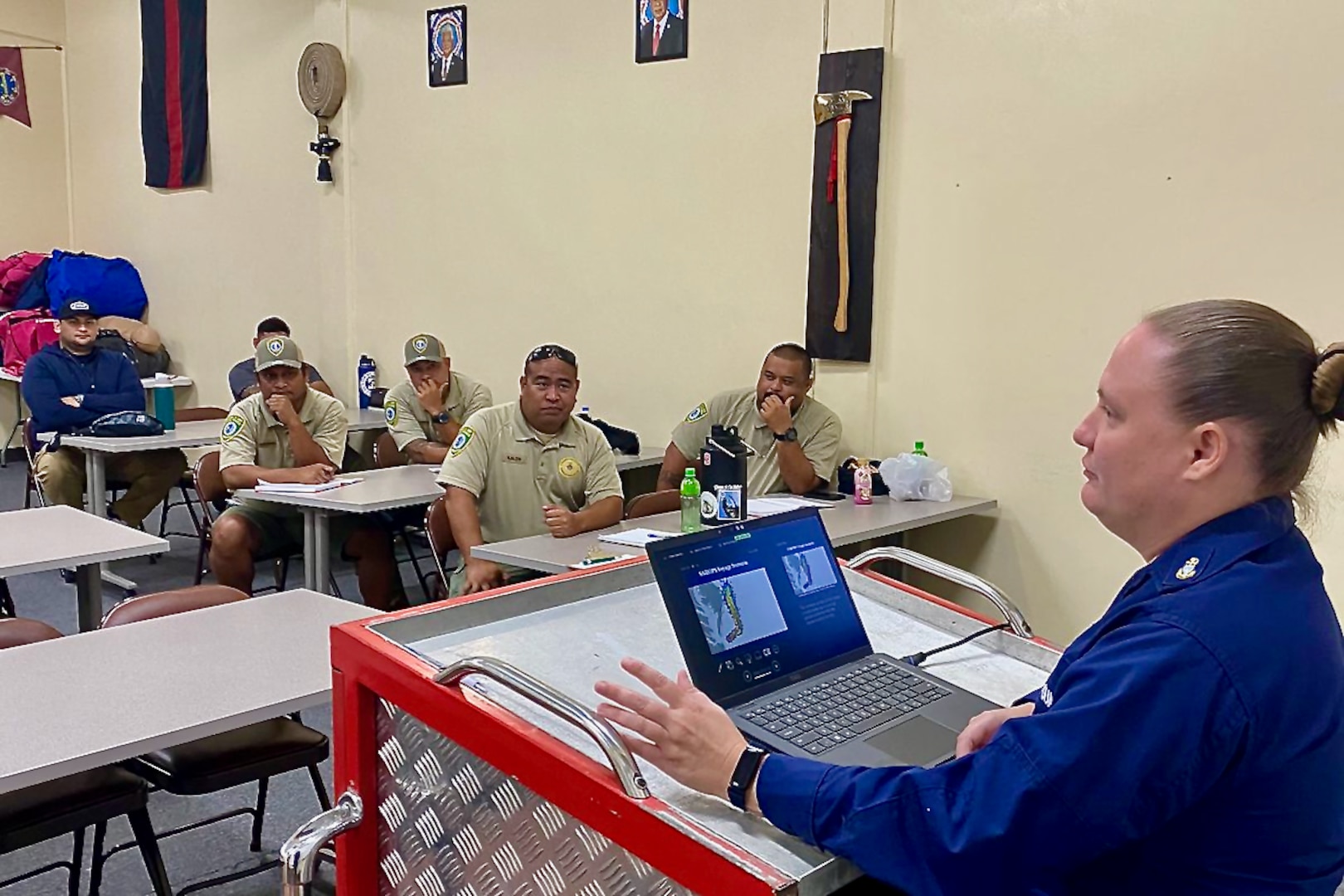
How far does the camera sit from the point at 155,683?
1.95 metres

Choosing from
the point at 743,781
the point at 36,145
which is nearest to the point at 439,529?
the point at 743,781

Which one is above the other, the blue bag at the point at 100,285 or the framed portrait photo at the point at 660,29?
the framed portrait photo at the point at 660,29

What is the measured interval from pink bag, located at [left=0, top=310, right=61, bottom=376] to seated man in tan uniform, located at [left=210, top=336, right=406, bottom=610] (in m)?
3.83

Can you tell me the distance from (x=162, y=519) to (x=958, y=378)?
4.22 metres

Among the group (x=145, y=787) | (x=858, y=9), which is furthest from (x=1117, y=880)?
(x=858, y=9)

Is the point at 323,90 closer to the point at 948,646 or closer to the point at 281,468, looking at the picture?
the point at 281,468

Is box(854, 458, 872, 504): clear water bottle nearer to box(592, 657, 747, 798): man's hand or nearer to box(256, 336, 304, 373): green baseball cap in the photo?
box(256, 336, 304, 373): green baseball cap

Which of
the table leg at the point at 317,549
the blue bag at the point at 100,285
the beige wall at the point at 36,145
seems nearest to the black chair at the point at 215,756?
the table leg at the point at 317,549

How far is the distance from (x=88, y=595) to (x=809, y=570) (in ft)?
8.43

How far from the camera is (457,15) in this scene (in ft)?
18.1

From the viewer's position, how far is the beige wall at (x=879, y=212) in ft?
11.3

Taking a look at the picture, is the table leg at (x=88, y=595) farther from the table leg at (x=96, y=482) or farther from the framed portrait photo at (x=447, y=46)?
the framed portrait photo at (x=447, y=46)

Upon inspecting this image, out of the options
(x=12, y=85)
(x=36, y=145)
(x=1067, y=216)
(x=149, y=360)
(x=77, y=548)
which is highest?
(x=12, y=85)

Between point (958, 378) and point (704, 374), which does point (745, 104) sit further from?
point (958, 378)
